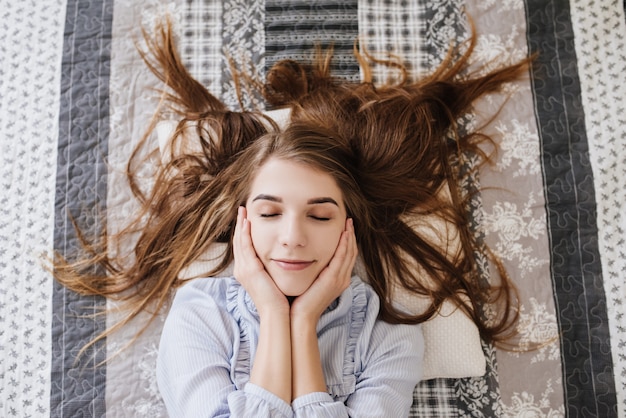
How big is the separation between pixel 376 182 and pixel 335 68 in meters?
0.44

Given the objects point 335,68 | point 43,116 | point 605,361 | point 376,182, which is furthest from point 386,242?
point 43,116

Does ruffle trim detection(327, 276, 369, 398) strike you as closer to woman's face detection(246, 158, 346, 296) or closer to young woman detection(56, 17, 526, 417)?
young woman detection(56, 17, 526, 417)

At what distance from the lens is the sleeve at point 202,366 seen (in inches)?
57.9

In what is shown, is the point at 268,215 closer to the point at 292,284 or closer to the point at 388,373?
the point at 292,284

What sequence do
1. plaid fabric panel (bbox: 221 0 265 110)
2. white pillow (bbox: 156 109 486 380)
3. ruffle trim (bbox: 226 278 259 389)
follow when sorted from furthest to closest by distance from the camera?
plaid fabric panel (bbox: 221 0 265 110)
white pillow (bbox: 156 109 486 380)
ruffle trim (bbox: 226 278 259 389)

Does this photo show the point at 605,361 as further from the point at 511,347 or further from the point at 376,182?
the point at 376,182

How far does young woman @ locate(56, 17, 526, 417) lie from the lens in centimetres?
155

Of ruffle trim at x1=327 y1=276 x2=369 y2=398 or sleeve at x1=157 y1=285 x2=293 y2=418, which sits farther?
ruffle trim at x1=327 y1=276 x2=369 y2=398

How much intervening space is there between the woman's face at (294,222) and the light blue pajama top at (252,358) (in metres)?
0.16

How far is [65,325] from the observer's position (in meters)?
1.80

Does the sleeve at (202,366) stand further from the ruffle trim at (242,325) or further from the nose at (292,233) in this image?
the nose at (292,233)

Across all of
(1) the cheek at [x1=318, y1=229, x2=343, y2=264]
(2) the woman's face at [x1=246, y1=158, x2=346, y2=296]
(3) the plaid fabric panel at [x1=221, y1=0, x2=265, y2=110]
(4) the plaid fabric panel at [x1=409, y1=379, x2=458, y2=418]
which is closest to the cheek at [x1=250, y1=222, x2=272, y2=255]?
(2) the woman's face at [x1=246, y1=158, x2=346, y2=296]

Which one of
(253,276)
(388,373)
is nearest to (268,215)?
(253,276)

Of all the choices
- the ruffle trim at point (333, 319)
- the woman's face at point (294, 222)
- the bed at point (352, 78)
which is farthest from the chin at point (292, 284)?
the bed at point (352, 78)
